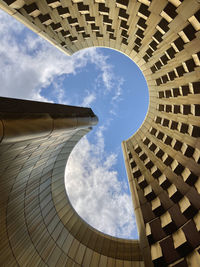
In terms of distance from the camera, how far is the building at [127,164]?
32.3 ft

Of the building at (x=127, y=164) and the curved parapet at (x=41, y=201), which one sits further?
the building at (x=127, y=164)

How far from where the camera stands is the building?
9859 millimetres

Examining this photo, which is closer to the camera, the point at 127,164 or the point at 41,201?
the point at 41,201

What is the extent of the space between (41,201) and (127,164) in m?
14.0

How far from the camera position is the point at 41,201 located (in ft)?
50.6

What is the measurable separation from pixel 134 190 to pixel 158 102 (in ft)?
50.3

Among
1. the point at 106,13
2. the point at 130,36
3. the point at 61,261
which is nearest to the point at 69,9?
the point at 106,13

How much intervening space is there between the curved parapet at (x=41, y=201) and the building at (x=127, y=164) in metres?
0.07

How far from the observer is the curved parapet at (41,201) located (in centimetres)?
766

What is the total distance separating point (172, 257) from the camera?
10.0m

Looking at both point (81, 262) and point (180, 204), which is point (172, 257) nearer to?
point (180, 204)

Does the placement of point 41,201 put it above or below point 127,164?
below

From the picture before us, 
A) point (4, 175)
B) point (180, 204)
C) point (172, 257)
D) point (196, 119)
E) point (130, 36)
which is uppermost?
point (130, 36)

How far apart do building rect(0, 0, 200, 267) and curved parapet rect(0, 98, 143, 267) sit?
0.23 ft
